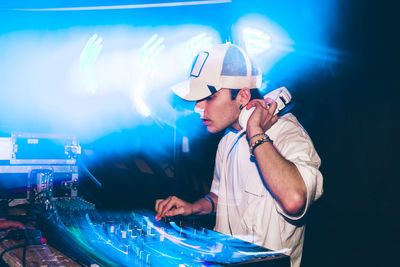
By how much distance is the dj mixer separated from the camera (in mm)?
1201

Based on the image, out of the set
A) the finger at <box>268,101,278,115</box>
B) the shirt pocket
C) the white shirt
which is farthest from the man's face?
the shirt pocket

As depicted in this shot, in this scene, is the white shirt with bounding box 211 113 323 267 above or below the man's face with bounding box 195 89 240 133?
below

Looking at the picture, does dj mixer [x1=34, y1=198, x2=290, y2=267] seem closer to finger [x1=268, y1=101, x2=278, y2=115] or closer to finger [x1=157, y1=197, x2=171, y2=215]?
finger [x1=157, y1=197, x2=171, y2=215]

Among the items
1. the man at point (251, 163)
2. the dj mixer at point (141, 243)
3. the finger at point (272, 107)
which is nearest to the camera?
the dj mixer at point (141, 243)

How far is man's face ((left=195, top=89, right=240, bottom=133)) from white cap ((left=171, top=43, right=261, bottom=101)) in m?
0.05

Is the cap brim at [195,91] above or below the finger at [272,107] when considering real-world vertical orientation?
above

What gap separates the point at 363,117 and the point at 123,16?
327 cm

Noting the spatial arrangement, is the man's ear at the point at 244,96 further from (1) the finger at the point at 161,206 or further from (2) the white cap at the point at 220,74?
(1) the finger at the point at 161,206

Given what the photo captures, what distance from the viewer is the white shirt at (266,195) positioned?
1640 mm

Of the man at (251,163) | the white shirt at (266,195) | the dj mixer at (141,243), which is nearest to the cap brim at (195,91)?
the man at (251,163)

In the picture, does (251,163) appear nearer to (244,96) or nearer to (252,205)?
(252,205)

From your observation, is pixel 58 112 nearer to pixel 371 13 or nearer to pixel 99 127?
pixel 99 127

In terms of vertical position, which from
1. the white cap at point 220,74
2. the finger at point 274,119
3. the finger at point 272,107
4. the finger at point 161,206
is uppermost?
the white cap at point 220,74

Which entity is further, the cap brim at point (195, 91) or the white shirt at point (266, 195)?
the cap brim at point (195, 91)
